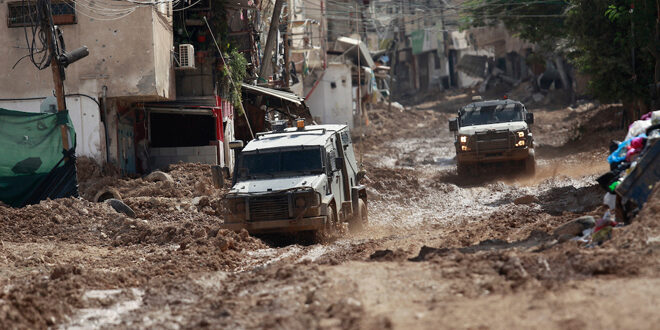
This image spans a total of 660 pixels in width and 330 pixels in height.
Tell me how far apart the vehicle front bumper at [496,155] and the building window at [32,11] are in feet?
36.8

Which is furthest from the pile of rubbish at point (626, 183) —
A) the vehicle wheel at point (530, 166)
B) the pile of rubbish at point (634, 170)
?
the vehicle wheel at point (530, 166)

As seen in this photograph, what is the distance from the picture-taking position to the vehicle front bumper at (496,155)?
75.5ft

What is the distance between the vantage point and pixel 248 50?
99.5 ft

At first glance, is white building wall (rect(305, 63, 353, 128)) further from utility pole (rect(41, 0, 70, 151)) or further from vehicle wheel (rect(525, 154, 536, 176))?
utility pole (rect(41, 0, 70, 151))

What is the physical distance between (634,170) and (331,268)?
3925mm

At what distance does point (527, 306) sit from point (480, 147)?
1668 centimetres

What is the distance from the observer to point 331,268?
9219 millimetres

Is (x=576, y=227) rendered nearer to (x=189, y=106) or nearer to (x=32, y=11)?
(x=189, y=106)

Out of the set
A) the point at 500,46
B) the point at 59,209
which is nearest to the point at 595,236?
the point at 59,209

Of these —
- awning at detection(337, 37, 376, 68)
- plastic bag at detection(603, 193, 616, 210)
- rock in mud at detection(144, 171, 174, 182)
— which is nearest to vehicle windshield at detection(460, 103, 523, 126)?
rock in mud at detection(144, 171, 174, 182)

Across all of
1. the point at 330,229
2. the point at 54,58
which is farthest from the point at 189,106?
the point at 330,229

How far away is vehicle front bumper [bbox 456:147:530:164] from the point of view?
75.5ft

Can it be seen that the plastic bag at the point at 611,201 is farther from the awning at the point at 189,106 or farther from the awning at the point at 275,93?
the awning at the point at 275,93

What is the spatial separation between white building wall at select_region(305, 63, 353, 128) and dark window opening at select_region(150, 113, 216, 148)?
19.7m
